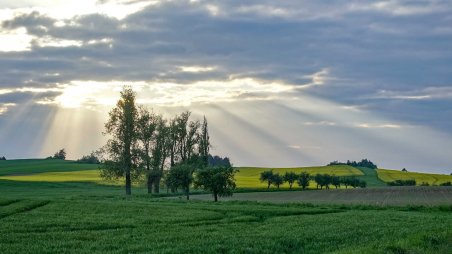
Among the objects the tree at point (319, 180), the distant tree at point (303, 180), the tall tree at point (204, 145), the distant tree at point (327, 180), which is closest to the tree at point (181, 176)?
the tall tree at point (204, 145)

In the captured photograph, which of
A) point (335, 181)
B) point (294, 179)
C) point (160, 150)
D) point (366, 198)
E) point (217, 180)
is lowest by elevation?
point (366, 198)

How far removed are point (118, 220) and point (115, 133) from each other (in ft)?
229

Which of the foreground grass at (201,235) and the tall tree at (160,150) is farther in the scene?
the tall tree at (160,150)

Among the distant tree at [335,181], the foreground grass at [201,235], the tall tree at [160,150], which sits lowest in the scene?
the foreground grass at [201,235]

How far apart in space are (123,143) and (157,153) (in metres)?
11.8

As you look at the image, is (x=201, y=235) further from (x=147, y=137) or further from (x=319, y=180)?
(x=319, y=180)

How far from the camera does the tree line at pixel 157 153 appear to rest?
96.5 meters

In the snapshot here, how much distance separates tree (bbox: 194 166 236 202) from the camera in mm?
94438

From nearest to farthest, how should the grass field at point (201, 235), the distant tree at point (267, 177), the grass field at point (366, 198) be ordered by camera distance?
1. the grass field at point (201, 235)
2. the grass field at point (366, 198)
3. the distant tree at point (267, 177)

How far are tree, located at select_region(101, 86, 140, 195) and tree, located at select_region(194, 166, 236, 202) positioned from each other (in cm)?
2001

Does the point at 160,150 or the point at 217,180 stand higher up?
the point at 160,150

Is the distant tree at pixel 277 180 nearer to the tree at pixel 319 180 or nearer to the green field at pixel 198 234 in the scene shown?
the tree at pixel 319 180

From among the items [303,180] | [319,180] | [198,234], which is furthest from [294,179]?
[198,234]

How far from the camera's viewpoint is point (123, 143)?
111188 mm
